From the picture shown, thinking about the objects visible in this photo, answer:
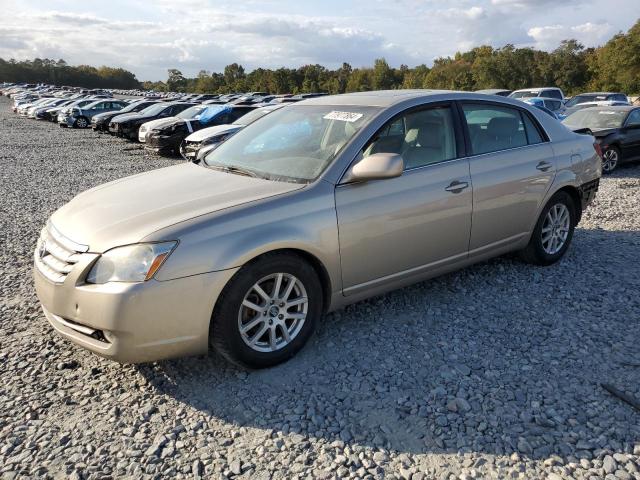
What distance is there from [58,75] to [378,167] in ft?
484

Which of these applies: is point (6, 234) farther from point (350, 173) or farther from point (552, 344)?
point (552, 344)

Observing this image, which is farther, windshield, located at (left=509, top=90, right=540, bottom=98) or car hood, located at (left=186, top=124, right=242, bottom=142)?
windshield, located at (left=509, top=90, right=540, bottom=98)

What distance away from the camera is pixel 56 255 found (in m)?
3.09

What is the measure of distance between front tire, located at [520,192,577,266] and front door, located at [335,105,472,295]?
1.08 m

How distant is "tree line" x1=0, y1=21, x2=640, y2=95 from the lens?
47.5 m

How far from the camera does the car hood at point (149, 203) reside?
117 inches

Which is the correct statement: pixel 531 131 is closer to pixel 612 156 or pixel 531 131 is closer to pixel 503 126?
pixel 503 126

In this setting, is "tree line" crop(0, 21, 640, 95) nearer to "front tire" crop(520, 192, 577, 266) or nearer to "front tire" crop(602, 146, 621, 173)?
"front tire" crop(602, 146, 621, 173)

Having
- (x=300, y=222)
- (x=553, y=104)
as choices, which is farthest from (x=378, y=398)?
(x=553, y=104)

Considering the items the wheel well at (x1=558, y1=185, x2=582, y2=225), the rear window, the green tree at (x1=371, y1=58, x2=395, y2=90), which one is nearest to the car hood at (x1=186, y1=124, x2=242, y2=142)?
the wheel well at (x1=558, y1=185, x2=582, y2=225)

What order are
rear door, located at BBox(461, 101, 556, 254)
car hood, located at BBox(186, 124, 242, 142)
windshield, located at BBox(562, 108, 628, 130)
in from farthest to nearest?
1. car hood, located at BBox(186, 124, 242, 142)
2. windshield, located at BBox(562, 108, 628, 130)
3. rear door, located at BBox(461, 101, 556, 254)

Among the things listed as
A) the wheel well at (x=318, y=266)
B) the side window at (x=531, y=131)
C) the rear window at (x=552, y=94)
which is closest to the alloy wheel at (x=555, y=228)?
the side window at (x=531, y=131)

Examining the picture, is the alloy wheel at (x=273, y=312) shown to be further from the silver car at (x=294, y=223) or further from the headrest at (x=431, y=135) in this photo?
the headrest at (x=431, y=135)

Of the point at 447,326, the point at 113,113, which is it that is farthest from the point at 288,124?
the point at 113,113
